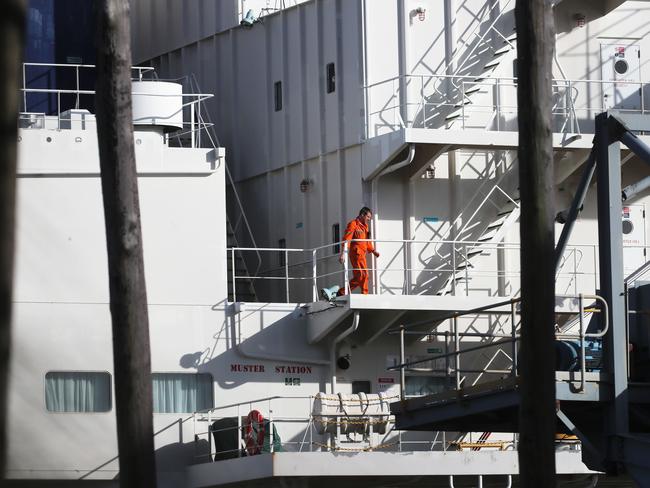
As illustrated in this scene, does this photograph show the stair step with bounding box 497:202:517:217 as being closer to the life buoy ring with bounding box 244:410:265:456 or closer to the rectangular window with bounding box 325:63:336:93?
the rectangular window with bounding box 325:63:336:93

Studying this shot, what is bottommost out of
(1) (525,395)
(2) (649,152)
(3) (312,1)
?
(1) (525,395)

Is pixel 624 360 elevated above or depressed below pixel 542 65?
below

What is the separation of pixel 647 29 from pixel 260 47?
8.07 meters

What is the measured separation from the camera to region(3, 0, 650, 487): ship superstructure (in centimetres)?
2295

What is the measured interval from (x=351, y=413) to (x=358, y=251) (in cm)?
288

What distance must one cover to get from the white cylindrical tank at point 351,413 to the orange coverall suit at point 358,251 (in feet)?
6.46

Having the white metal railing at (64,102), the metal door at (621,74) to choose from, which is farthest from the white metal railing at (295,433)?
the metal door at (621,74)

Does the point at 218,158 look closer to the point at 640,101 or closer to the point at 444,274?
the point at 444,274

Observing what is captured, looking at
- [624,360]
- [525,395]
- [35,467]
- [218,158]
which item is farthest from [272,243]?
[525,395]

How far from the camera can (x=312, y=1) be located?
2698 centimetres

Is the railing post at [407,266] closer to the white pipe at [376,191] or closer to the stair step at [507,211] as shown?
the white pipe at [376,191]

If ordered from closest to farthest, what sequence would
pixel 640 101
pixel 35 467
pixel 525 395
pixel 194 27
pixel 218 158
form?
1. pixel 525 395
2. pixel 35 467
3. pixel 218 158
4. pixel 640 101
5. pixel 194 27

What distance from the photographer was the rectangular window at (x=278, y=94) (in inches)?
1099

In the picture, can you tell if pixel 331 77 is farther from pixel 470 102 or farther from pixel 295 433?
pixel 295 433
